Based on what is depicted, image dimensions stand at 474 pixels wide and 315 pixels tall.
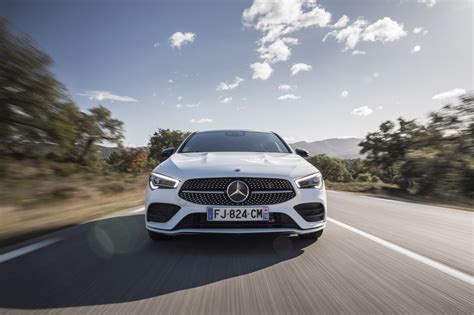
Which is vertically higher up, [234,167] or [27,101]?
[27,101]

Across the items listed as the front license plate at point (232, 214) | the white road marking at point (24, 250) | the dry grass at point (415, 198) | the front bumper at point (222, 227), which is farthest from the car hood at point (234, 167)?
the dry grass at point (415, 198)

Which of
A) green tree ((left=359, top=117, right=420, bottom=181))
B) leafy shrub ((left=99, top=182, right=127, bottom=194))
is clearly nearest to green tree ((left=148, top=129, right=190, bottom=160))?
green tree ((left=359, top=117, right=420, bottom=181))

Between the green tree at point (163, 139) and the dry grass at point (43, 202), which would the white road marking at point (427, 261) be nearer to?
the dry grass at point (43, 202)

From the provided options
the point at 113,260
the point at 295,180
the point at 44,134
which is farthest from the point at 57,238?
the point at 44,134

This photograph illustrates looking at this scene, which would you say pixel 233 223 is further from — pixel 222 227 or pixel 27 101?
pixel 27 101

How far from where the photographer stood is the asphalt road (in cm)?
201

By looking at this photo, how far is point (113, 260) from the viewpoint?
2.92 meters

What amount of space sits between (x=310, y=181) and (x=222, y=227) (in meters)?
1.04

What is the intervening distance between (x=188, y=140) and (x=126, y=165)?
3722 centimetres

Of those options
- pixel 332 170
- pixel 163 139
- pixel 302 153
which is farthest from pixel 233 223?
pixel 332 170

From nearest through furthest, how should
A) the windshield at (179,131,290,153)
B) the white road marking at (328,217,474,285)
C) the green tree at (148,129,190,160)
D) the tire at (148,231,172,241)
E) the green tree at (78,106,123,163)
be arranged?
the white road marking at (328,217,474,285) → the tire at (148,231,172,241) → the windshield at (179,131,290,153) → the green tree at (78,106,123,163) → the green tree at (148,129,190,160)

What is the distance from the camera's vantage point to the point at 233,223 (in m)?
3.05

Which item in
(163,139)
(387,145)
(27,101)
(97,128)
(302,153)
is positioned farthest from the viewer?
(163,139)

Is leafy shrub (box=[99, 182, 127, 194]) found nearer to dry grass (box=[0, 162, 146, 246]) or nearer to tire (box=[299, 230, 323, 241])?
dry grass (box=[0, 162, 146, 246])
